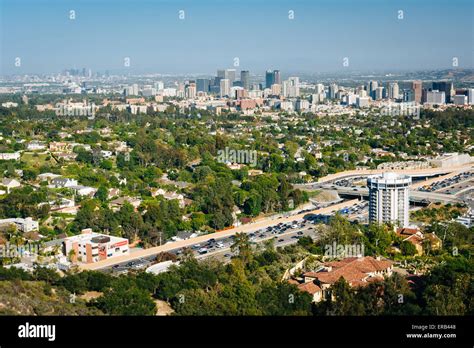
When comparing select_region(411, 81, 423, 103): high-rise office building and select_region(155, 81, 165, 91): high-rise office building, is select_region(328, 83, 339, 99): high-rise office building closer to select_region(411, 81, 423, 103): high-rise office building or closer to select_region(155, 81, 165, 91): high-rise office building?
select_region(411, 81, 423, 103): high-rise office building

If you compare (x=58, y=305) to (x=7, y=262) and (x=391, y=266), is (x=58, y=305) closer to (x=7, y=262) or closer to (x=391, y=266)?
(x=7, y=262)

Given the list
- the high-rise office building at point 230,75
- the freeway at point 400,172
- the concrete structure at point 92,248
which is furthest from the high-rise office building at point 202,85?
the concrete structure at point 92,248

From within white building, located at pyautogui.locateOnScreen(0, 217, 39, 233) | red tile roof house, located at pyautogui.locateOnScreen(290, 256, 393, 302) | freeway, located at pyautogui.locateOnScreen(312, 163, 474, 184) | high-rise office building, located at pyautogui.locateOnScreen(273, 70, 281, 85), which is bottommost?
freeway, located at pyautogui.locateOnScreen(312, 163, 474, 184)

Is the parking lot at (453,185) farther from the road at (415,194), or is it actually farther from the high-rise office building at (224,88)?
the high-rise office building at (224,88)

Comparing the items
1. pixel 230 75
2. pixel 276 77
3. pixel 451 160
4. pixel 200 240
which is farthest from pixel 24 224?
pixel 276 77

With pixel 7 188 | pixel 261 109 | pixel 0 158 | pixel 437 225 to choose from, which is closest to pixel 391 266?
pixel 437 225

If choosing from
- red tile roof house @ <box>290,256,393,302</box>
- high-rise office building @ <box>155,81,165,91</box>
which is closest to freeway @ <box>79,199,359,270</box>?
red tile roof house @ <box>290,256,393,302</box>
